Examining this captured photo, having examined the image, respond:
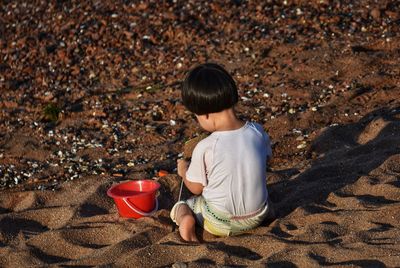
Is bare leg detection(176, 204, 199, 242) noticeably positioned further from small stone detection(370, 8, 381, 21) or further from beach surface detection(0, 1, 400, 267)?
small stone detection(370, 8, 381, 21)

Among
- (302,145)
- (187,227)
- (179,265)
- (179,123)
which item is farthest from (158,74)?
(179,265)

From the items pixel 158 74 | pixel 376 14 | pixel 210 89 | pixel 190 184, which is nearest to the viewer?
pixel 210 89

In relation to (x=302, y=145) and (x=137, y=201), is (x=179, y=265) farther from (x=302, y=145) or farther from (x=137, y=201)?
(x=302, y=145)

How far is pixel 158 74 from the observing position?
8375mm

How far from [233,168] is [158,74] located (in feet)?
12.9

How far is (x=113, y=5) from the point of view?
32.5ft

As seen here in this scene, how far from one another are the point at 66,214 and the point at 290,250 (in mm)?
1825

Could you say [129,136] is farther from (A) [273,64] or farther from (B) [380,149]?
(B) [380,149]

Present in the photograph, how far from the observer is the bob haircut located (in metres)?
4.50

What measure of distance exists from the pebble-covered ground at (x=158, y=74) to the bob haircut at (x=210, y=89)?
1706 mm

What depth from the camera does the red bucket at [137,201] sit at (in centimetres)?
517

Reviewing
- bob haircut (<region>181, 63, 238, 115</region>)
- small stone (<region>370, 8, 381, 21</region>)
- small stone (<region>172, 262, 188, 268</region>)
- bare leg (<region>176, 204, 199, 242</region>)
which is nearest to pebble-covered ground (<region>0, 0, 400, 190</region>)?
small stone (<region>370, 8, 381, 21</region>)

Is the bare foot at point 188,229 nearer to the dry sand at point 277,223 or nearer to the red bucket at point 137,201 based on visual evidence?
the dry sand at point 277,223

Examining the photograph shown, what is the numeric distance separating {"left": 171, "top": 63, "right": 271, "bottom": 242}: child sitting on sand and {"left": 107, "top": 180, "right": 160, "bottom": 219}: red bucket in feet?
1.49
